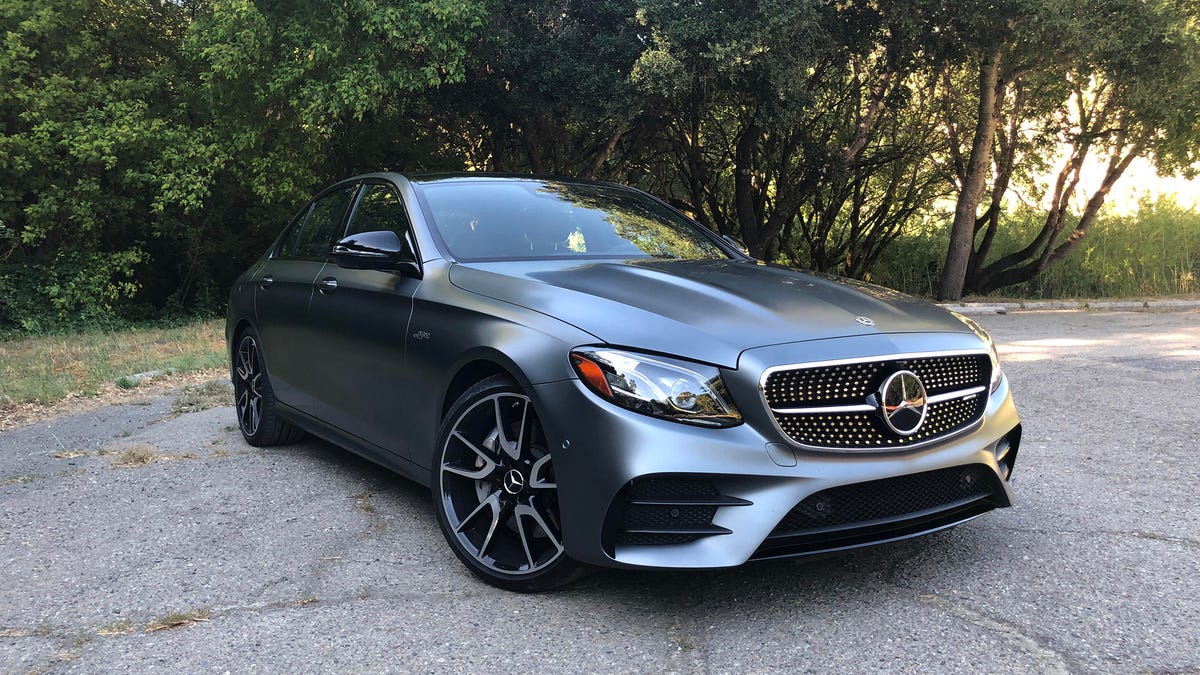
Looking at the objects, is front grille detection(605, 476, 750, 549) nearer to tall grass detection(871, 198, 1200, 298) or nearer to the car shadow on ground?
the car shadow on ground

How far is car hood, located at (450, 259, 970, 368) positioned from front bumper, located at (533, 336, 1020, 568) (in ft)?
0.47

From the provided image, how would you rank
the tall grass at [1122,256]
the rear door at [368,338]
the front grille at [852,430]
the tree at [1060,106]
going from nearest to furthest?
the front grille at [852,430] < the rear door at [368,338] < the tree at [1060,106] < the tall grass at [1122,256]

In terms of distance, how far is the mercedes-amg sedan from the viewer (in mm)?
2795

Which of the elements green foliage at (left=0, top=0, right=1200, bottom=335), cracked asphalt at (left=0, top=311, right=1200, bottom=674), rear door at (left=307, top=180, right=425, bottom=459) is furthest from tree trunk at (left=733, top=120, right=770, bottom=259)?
rear door at (left=307, top=180, right=425, bottom=459)

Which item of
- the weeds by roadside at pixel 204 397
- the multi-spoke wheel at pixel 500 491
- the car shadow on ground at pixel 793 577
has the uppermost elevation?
the multi-spoke wheel at pixel 500 491

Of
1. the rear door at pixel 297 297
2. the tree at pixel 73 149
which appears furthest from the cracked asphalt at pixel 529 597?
the tree at pixel 73 149

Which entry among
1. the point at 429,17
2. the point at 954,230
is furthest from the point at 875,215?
the point at 429,17

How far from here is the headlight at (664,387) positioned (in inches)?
110

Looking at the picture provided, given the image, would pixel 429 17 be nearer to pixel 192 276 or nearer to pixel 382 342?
pixel 192 276

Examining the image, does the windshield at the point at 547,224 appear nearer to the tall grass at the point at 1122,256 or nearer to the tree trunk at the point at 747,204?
the tree trunk at the point at 747,204

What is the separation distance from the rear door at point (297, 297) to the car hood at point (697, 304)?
4.68ft

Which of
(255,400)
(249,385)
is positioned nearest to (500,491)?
(255,400)

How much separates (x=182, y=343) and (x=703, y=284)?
36.9 ft

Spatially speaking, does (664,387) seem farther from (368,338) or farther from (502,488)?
(368,338)
